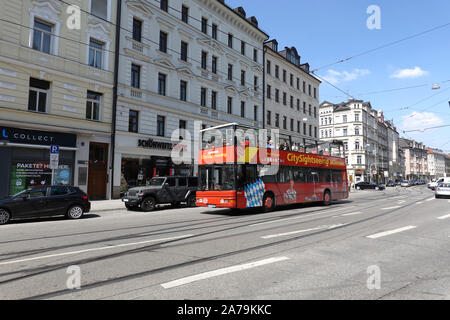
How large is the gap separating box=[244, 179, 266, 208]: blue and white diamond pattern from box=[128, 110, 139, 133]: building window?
1184cm

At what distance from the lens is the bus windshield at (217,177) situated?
13320 mm

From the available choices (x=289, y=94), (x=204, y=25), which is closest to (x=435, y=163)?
(x=289, y=94)

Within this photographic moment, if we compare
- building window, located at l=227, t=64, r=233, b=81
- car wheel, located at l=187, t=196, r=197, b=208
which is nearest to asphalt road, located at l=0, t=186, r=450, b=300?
car wheel, located at l=187, t=196, r=197, b=208

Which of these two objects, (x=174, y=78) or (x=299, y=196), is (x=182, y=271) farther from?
(x=174, y=78)

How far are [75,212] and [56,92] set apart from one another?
29.3 ft

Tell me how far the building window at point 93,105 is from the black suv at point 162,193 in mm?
6612

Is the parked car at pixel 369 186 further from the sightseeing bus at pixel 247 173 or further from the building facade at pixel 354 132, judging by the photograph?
the sightseeing bus at pixel 247 173

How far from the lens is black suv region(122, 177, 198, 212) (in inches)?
629

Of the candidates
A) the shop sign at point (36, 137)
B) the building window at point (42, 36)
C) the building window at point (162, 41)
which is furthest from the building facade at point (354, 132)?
the building window at point (42, 36)

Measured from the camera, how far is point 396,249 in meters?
6.58

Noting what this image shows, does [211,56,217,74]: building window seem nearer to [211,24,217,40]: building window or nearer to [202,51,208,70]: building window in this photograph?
[202,51,208,70]: building window
